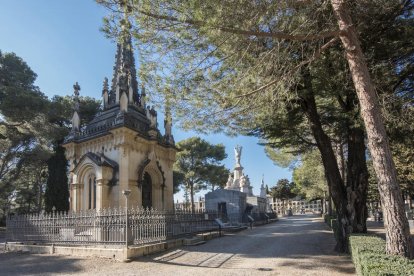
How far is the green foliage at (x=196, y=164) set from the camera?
41.1 meters

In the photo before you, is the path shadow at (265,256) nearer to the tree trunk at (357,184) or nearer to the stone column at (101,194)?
the tree trunk at (357,184)

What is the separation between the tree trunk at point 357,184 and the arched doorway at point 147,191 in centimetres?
934

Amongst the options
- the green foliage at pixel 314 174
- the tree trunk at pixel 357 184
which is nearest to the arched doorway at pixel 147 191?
the tree trunk at pixel 357 184

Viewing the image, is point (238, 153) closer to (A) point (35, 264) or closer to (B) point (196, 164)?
(B) point (196, 164)

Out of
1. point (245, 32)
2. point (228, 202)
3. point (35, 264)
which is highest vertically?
point (245, 32)

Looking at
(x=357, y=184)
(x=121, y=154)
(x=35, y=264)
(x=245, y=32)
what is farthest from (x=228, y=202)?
(x=245, y=32)

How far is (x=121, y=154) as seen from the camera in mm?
14625

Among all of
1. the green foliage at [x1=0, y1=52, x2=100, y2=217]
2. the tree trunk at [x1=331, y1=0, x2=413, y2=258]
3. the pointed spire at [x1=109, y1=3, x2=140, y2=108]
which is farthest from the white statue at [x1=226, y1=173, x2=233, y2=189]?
the tree trunk at [x1=331, y1=0, x2=413, y2=258]

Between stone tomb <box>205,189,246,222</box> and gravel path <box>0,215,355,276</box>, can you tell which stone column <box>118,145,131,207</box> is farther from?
stone tomb <box>205,189,246,222</box>

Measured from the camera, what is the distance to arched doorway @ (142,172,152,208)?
637 inches

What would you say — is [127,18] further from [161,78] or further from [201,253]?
[201,253]

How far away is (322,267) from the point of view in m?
8.71

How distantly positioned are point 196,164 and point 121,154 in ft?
88.8

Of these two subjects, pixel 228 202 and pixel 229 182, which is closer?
pixel 228 202
